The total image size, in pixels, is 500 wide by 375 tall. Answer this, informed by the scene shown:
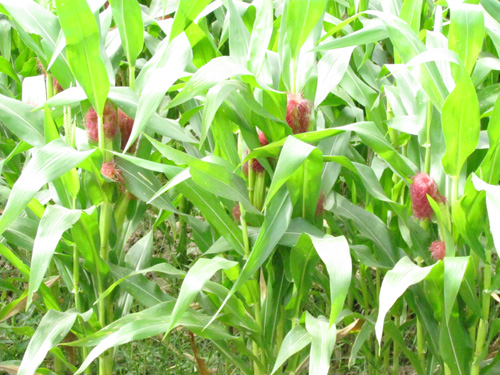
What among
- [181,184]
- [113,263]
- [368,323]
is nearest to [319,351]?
[368,323]

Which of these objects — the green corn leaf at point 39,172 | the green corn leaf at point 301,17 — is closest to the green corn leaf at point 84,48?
the green corn leaf at point 39,172

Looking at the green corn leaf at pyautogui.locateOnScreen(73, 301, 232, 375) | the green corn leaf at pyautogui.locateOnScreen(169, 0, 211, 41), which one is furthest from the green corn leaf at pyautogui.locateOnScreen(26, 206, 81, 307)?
the green corn leaf at pyautogui.locateOnScreen(169, 0, 211, 41)

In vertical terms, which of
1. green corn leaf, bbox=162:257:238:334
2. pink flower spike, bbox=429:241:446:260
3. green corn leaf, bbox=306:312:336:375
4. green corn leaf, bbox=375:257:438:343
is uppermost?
green corn leaf, bbox=375:257:438:343

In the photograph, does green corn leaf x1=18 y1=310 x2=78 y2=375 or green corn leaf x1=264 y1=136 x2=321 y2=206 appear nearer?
green corn leaf x1=264 y1=136 x2=321 y2=206

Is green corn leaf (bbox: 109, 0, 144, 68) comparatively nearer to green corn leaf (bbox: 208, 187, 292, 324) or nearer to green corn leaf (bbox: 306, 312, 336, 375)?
green corn leaf (bbox: 208, 187, 292, 324)

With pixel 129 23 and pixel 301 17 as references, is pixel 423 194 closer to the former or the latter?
pixel 301 17

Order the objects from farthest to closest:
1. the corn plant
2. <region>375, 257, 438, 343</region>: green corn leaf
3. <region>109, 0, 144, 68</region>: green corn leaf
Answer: <region>109, 0, 144, 68</region>: green corn leaf → the corn plant → <region>375, 257, 438, 343</region>: green corn leaf

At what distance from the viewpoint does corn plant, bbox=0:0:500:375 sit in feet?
3.07

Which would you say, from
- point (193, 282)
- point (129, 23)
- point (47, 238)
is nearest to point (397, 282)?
point (193, 282)

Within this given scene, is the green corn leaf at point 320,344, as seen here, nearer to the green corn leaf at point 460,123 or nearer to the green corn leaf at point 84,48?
the green corn leaf at point 460,123

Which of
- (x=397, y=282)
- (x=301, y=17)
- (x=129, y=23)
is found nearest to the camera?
(x=397, y=282)

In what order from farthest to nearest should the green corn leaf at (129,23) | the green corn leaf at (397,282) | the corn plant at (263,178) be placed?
the green corn leaf at (129,23), the corn plant at (263,178), the green corn leaf at (397,282)

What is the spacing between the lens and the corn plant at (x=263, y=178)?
3.07 feet

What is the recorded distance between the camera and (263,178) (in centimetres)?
108
